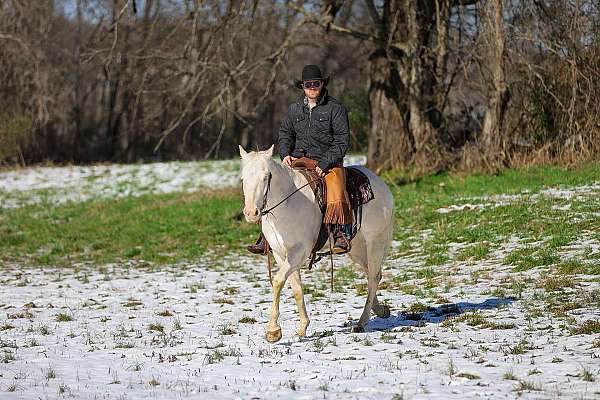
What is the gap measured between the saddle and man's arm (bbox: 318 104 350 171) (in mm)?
160

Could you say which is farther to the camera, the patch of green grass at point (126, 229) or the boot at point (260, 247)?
the patch of green grass at point (126, 229)

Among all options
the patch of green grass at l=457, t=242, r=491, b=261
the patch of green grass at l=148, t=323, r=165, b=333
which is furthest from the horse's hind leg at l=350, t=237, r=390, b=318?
the patch of green grass at l=457, t=242, r=491, b=261

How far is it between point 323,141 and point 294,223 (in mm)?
1062

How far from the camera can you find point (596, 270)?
11.2 meters

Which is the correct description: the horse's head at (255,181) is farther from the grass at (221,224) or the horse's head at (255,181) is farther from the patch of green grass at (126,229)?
the patch of green grass at (126,229)

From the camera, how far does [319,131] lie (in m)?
9.25

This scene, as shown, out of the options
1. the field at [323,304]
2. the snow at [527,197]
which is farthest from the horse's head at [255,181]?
the snow at [527,197]

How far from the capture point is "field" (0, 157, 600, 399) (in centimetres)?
710

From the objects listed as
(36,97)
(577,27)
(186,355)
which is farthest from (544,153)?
(36,97)

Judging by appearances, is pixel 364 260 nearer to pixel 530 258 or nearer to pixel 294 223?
pixel 294 223

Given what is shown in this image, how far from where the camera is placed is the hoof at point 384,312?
978cm

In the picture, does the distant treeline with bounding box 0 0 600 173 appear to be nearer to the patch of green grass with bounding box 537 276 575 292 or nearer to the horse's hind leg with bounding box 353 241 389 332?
the patch of green grass with bounding box 537 276 575 292

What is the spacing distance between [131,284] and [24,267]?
346cm

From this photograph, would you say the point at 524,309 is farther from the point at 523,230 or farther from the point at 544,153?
the point at 544,153
